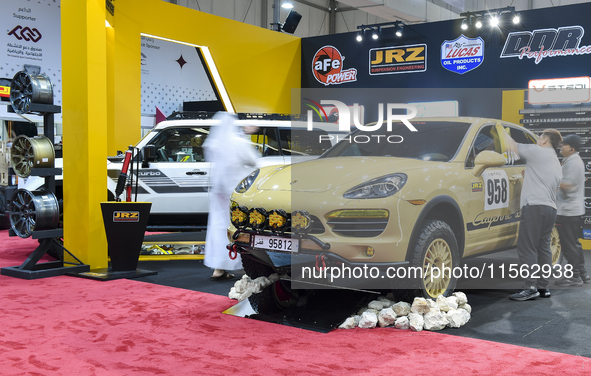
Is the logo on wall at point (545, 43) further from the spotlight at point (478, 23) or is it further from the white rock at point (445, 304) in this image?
the white rock at point (445, 304)

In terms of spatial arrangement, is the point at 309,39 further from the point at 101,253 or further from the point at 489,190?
the point at 489,190

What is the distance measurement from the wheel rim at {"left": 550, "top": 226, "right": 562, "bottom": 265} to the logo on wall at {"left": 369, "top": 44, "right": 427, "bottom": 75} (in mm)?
6827

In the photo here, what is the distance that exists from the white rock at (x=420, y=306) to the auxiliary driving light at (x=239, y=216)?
52.0 inches

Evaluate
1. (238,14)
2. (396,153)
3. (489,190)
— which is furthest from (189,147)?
(238,14)

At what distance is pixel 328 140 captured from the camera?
24.7 feet

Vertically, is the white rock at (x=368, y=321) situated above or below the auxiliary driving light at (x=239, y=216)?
below

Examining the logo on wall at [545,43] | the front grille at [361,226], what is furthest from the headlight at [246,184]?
the logo on wall at [545,43]

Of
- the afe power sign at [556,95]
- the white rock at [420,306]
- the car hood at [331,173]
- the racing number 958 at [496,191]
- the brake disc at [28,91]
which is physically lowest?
the white rock at [420,306]

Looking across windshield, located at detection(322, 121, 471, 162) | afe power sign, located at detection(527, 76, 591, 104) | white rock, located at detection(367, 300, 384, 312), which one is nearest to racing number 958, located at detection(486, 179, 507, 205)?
windshield, located at detection(322, 121, 471, 162)

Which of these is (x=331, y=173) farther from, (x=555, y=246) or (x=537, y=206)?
(x=555, y=246)

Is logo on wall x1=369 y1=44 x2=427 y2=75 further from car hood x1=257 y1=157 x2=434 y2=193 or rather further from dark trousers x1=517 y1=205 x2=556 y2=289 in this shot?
car hood x1=257 y1=157 x2=434 y2=193

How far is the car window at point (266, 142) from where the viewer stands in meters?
7.07

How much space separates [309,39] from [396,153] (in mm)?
9398

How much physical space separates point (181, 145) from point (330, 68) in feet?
22.1
